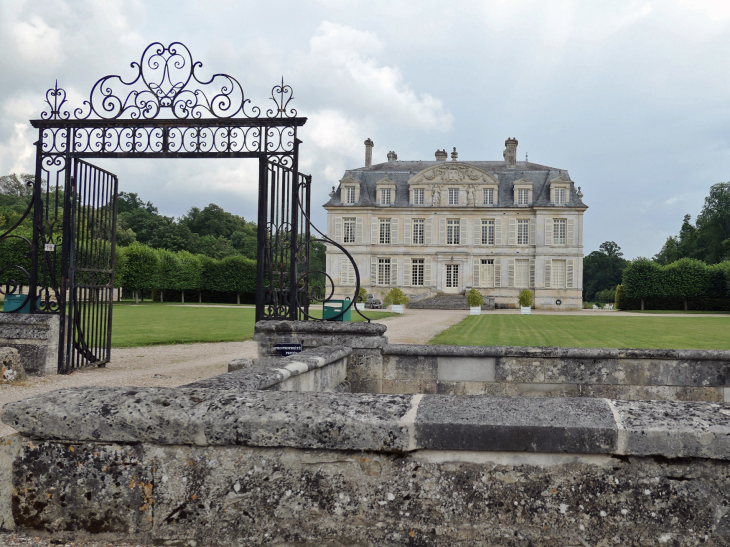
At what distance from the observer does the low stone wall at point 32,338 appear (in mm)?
6207

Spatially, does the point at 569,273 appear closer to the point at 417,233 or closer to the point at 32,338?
the point at 417,233

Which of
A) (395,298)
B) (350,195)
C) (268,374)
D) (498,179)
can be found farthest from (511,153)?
(268,374)

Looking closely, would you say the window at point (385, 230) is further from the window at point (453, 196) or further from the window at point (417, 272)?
the window at point (453, 196)

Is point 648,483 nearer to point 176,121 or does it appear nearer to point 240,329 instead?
point 176,121

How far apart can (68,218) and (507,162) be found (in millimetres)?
37569

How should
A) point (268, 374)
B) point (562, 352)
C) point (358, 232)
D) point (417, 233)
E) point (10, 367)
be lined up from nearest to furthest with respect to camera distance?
1. point (268, 374)
2. point (562, 352)
3. point (10, 367)
4. point (358, 232)
5. point (417, 233)

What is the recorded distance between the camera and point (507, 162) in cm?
4050

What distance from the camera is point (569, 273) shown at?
37.4 meters

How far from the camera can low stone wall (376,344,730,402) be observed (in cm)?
A: 390

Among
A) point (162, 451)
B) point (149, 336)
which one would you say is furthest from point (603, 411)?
point (149, 336)

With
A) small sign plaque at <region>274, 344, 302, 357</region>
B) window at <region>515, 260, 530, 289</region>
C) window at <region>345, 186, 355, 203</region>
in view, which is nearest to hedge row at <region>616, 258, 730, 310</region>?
window at <region>515, 260, 530, 289</region>

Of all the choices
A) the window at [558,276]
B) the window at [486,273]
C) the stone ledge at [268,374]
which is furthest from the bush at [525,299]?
the stone ledge at [268,374]

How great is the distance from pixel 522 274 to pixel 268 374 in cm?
3750

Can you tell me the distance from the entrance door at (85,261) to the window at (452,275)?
1297 inches
